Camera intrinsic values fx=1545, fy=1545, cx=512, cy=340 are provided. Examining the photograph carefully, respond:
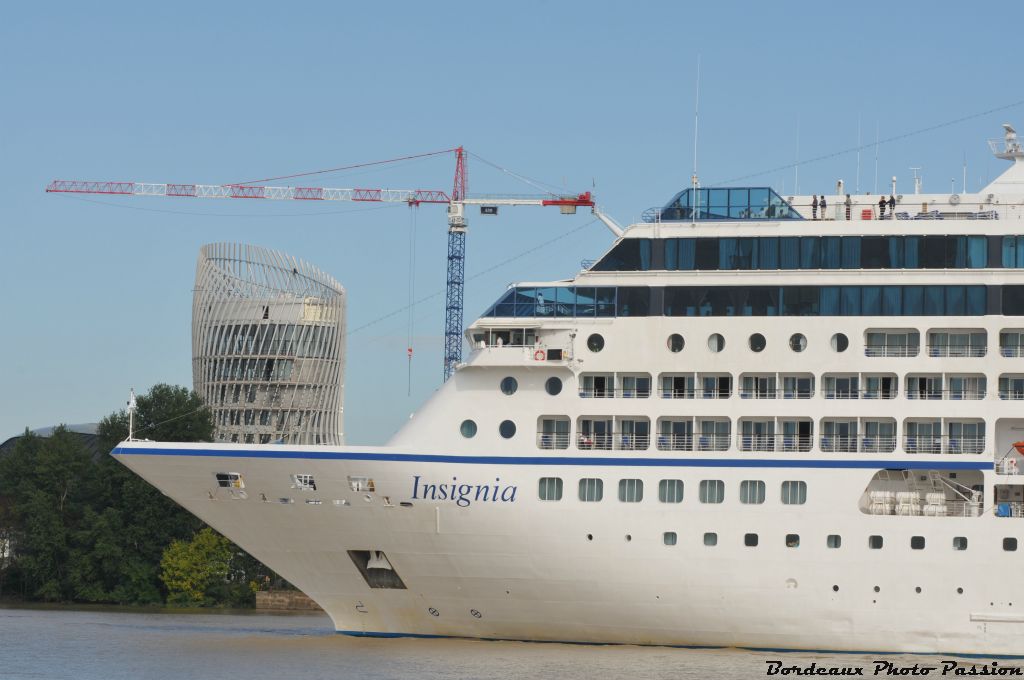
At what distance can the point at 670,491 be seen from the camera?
111 feet

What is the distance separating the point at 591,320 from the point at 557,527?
16.3 ft

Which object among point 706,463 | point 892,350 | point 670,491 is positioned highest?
point 892,350

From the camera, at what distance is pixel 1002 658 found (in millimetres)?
33062

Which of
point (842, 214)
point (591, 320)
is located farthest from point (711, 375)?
point (842, 214)

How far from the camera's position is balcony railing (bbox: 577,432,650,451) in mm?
34938

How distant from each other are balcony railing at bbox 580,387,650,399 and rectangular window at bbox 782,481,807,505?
3.81m

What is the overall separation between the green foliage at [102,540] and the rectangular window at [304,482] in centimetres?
3056

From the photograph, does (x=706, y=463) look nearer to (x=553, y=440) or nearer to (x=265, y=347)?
(x=553, y=440)

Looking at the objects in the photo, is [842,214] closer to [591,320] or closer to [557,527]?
[591,320]

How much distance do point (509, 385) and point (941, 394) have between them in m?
9.72

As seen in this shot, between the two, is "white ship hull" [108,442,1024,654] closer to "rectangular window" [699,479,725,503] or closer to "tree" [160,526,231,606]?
"rectangular window" [699,479,725,503]

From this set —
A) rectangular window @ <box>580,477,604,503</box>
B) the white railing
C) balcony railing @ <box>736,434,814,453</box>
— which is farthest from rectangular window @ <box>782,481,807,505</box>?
rectangular window @ <box>580,477,604,503</box>

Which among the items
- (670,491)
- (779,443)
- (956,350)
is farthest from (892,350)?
(670,491)

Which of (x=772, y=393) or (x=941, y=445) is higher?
(x=772, y=393)
